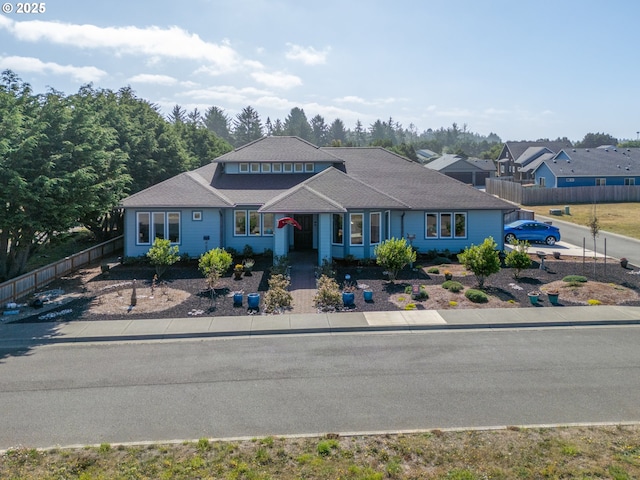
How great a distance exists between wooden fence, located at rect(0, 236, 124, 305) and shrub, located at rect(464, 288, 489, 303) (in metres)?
18.4

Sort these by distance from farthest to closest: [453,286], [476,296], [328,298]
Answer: [453,286]
[476,296]
[328,298]

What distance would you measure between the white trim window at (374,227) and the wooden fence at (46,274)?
1555 centimetres

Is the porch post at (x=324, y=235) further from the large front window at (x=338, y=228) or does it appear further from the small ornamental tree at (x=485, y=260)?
the small ornamental tree at (x=485, y=260)

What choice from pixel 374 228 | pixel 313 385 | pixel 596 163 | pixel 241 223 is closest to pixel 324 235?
pixel 374 228

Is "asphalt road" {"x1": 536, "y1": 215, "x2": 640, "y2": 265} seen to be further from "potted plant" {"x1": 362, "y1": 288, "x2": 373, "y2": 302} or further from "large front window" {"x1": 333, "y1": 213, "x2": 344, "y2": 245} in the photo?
"potted plant" {"x1": 362, "y1": 288, "x2": 373, "y2": 302}

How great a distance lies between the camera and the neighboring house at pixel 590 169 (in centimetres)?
6041

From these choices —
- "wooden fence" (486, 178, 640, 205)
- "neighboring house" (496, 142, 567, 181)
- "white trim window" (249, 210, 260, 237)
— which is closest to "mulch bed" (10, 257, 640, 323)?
"white trim window" (249, 210, 260, 237)

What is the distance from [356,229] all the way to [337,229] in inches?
41.5

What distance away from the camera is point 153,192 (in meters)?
28.9

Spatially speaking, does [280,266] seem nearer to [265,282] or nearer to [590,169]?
[265,282]

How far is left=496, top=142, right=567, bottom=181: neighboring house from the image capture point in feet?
258

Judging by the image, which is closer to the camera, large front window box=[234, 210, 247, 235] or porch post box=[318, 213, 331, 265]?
porch post box=[318, 213, 331, 265]

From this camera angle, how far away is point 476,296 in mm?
20516

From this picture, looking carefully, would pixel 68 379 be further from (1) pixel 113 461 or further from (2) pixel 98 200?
(2) pixel 98 200
